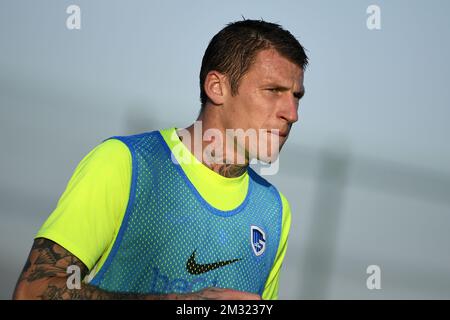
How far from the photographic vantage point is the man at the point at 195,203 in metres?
2.13

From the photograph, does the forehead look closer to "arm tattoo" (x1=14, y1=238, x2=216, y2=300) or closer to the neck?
the neck

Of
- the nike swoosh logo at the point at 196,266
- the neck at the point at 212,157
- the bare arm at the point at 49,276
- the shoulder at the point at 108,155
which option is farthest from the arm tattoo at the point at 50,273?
the neck at the point at 212,157

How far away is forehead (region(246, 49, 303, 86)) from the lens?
2.57 m

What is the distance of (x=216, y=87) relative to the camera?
2723 mm

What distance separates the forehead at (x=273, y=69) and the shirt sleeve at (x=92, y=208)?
65 centimetres

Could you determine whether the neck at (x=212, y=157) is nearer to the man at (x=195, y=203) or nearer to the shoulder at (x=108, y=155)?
the man at (x=195, y=203)

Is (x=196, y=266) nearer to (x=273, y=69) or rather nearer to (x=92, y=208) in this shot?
(x=92, y=208)

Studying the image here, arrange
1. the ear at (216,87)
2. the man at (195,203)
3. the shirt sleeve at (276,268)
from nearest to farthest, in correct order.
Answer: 1. the man at (195,203)
2. the ear at (216,87)
3. the shirt sleeve at (276,268)

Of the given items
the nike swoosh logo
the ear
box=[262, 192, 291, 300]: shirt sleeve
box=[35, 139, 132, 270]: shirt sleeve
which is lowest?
box=[262, 192, 291, 300]: shirt sleeve

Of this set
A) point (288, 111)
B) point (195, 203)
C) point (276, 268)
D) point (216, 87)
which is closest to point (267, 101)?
point (288, 111)

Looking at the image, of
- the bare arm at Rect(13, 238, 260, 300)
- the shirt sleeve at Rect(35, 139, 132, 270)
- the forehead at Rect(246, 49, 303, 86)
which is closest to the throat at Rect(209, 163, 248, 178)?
the forehead at Rect(246, 49, 303, 86)

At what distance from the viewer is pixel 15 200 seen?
5.14m

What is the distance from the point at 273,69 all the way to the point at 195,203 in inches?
23.6
